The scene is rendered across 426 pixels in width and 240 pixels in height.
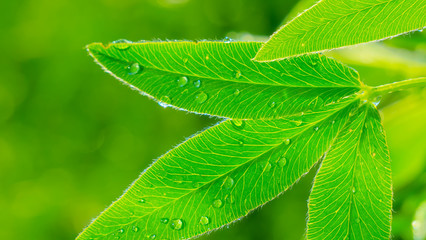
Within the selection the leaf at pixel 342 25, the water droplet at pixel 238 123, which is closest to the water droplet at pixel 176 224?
the water droplet at pixel 238 123

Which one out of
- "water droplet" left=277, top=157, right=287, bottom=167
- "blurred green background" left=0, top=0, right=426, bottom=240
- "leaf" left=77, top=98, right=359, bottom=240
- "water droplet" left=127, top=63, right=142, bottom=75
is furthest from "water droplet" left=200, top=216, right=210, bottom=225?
"blurred green background" left=0, top=0, right=426, bottom=240

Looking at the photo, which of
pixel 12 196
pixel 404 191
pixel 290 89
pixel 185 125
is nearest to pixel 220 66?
pixel 290 89

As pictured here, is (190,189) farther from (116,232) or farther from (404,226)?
(404,226)

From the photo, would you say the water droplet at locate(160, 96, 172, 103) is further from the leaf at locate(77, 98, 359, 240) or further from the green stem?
the green stem

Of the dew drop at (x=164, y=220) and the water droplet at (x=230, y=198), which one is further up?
the water droplet at (x=230, y=198)

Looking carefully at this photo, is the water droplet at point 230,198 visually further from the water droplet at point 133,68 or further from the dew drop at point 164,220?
the water droplet at point 133,68
